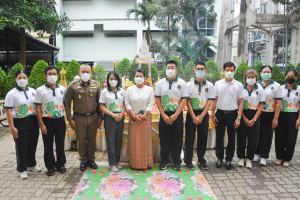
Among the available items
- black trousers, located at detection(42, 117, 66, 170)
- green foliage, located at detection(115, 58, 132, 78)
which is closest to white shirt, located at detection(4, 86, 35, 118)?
black trousers, located at detection(42, 117, 66, 170)

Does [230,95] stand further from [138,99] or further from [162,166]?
[162,166]

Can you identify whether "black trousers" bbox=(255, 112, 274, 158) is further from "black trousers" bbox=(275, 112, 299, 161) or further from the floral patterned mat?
the floral patterned mat

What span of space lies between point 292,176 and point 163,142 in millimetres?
2217

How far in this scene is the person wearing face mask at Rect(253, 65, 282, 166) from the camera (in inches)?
177

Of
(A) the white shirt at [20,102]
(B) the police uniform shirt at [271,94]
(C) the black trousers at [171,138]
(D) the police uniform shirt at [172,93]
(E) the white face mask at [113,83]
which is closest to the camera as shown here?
(A) the white shirt at [20,102]

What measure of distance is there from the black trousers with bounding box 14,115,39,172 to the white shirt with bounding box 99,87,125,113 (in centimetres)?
115

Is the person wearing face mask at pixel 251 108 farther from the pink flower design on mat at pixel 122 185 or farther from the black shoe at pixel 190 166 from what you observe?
the pink flower design on mat at pixel 122 185

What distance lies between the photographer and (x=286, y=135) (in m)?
4.67

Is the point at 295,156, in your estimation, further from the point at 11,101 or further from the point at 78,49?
the point at 78,49

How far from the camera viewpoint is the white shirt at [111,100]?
13.8 feet

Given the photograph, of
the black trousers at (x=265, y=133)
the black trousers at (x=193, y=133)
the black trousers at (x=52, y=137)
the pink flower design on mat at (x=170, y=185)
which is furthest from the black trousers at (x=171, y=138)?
the black trousers at (x=52, y=137)

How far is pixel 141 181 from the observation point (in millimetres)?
4016

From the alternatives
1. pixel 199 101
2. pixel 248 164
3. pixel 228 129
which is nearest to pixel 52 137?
pixel 199 101

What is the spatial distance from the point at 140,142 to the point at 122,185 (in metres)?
0.77
